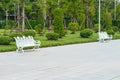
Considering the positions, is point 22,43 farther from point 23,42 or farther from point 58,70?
point 58,70

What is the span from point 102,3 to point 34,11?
41.4ft

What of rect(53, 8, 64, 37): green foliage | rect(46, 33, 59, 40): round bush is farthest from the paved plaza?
rect(53, 8, 64, 37): green foliage

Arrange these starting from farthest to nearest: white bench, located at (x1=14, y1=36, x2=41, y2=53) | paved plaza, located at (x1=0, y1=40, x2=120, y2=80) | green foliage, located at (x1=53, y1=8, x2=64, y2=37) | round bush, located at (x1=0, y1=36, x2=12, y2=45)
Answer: green foliage, located at (x1=53, y1=8, x2=64, y2=37), round bush, located at (x1=0, y1=36, x2=12, y2=45), white bench, located at (x1=14, y1=36, x2=41, y2=53), paved plaza, located at (x1=0, y1=40, x2=120, y2=80)

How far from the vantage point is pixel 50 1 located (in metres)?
37.5

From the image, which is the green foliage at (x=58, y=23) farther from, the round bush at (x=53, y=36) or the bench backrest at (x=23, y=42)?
the bench backrest at (x=23, y=42)

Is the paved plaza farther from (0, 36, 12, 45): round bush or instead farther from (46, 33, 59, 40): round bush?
(46, 33, 59, 40): round bush

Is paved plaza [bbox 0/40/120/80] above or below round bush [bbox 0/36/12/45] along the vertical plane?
below

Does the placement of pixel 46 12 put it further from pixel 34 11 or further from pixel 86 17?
pixel 34 11

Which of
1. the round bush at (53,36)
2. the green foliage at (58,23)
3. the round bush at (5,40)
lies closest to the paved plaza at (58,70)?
the round bush at (5,40)

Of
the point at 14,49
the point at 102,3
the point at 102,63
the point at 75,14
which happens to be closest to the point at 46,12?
the point at 75,14

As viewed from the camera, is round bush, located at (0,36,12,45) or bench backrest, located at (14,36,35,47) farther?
round bush, located at (0,36,12,45)

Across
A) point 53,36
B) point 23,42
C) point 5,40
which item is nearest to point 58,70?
point 23,42

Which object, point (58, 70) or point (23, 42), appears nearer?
point (58, 70)

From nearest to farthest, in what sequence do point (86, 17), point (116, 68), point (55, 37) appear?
point (116, 68) → point (55, 37) → point (86, 17)
